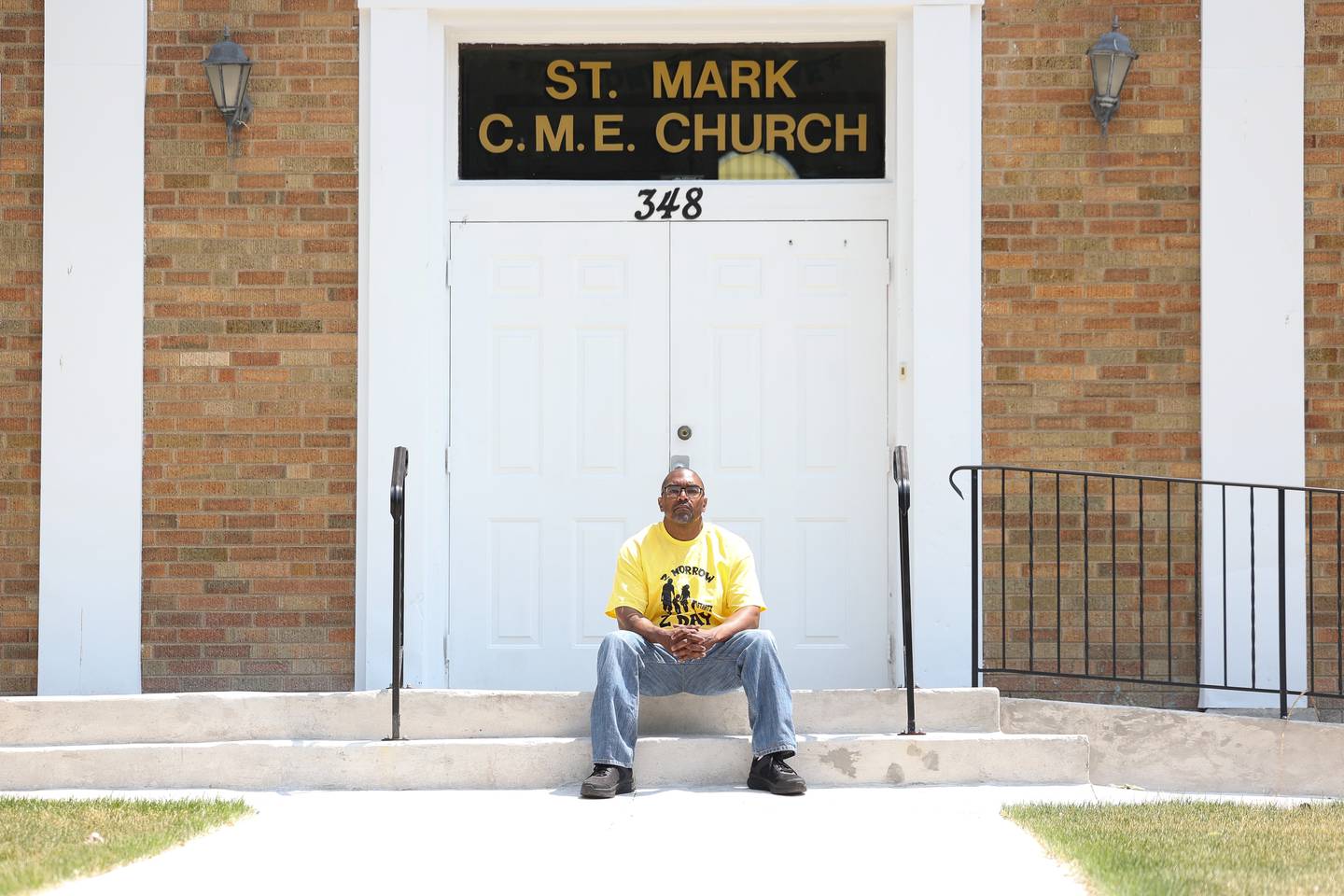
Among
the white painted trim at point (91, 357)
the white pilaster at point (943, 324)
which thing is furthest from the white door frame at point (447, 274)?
the white painted trim at point (91, 357)

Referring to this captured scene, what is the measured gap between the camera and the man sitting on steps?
5906 mm

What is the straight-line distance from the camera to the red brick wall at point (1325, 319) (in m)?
7.28

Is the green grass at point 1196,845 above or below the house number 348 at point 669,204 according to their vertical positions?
below

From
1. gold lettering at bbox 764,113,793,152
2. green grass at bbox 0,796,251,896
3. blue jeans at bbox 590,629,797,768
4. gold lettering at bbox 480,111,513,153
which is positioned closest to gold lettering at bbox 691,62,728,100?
gold lettering at bbox 764,113,793,152

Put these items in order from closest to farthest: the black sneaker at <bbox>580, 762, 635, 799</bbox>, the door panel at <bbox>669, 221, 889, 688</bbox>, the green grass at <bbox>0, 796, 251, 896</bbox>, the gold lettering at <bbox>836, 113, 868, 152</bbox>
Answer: the green grass at <bbox>0, 796, 251, 896</bbox>, the black sneaker at <bbox>580, 762, 635, 799</bbox>, the door panel at <bbox>669, 221, 889, 688</bbox>, the gold lettering at <bbox>836, 113, 868, 152</bbox>

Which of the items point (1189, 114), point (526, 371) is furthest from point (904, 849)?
point (1189, 114)

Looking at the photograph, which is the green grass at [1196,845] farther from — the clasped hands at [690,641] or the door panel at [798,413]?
the door panel at [798,413]

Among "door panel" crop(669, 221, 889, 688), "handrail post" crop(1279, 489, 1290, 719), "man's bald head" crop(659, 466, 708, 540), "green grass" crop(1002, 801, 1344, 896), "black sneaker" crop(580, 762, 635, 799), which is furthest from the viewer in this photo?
"door panel" crop(669, 221, 889, 688)

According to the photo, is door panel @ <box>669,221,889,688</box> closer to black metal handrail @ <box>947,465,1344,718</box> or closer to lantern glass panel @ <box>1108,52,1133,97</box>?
black metal handrail @ <box>947,465,1344,718</box>

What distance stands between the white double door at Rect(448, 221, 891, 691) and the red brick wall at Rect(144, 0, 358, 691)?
0.57 m

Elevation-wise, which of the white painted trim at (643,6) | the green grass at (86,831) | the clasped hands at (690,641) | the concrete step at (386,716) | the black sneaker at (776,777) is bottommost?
the green grass at (86,831)

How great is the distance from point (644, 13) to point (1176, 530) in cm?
339

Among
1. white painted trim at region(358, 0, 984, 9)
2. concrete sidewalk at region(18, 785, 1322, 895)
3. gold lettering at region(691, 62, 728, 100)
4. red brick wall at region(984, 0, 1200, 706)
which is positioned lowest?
concrete sidewalk at region(18, 785, 1322, 895)

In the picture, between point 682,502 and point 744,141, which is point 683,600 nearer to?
point 682,502
